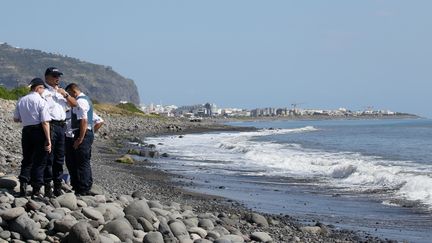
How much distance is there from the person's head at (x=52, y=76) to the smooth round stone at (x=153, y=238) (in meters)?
2.83

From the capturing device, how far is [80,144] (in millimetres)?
9836

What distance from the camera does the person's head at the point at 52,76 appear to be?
944 centimetres

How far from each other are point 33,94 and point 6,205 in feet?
5.62

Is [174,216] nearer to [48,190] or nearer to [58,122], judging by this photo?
[48,190]

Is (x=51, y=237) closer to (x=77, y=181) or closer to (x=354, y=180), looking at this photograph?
(x=77, y=181)

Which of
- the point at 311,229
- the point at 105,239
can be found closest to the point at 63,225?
the point at 105,239

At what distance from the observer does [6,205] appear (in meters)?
8.09

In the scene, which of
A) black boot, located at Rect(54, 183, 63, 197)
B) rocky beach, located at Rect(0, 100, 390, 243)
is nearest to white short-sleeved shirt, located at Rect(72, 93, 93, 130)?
black boot, located at Rect(54, 183, 63, 197)

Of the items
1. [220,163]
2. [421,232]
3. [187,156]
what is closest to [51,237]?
[421,232]

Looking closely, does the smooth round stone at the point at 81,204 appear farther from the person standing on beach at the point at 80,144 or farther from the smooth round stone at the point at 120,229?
the person standing on beach at the point at 80,144

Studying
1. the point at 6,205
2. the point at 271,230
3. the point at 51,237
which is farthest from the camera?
the point at 271,230

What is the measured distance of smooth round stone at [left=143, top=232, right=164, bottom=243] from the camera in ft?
25.7

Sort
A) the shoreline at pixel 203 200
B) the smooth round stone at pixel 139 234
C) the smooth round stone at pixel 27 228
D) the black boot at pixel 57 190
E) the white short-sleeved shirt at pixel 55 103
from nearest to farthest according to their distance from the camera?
the smooth round stone at pixel 27 228 < the smooth round stone at pixel 139 234 < the white short-sleeved shirt at pixel 55 103 < the black boot at pixel 57 190 < the shoreline at pixel 203 200

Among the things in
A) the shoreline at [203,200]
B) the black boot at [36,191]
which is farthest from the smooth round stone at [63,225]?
the shoreline at [203,200]
